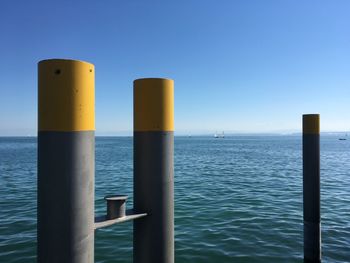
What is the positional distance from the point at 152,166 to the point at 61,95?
1490 mm

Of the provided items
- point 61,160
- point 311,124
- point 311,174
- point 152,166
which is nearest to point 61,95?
point 61,160

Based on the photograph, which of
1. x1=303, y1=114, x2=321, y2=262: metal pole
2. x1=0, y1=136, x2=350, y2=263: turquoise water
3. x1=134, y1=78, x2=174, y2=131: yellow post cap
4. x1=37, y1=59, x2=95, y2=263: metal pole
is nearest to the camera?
x1=37, y1=59, x2=95, y2=263: metal pole

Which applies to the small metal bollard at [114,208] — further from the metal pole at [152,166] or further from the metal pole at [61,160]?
the metal pole at [61,160]

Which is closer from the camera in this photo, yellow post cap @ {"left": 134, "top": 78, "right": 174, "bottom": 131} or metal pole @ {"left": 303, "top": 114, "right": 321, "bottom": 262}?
yellow post cap @ {"left": 134, "top": 78, "right": 174, "bottom": 131}

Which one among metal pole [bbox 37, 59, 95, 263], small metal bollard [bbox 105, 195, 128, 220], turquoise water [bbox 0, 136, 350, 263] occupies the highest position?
metal pole [bbox 37, 59, 95, 263]

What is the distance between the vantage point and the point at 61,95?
2611 mm

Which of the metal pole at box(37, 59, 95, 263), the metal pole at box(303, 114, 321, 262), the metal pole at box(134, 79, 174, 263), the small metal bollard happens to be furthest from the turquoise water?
the metal pole at box(37, 59, 95, 263)

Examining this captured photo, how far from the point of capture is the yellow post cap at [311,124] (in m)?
5.80

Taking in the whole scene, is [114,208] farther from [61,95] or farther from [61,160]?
[61,95]

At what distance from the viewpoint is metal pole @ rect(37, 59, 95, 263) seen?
2609mm

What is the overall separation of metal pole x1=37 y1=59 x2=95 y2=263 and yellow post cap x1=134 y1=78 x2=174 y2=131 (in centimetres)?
100

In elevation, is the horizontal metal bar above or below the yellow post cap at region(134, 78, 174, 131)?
below

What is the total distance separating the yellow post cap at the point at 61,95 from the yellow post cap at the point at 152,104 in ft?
3.30

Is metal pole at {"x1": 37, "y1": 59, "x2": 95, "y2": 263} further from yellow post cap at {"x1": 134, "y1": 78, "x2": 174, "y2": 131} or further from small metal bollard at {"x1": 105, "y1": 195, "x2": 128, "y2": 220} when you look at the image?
yellow post cap at {"x1": 134, "y1": 78, "x2": 174, "y2": 131}
